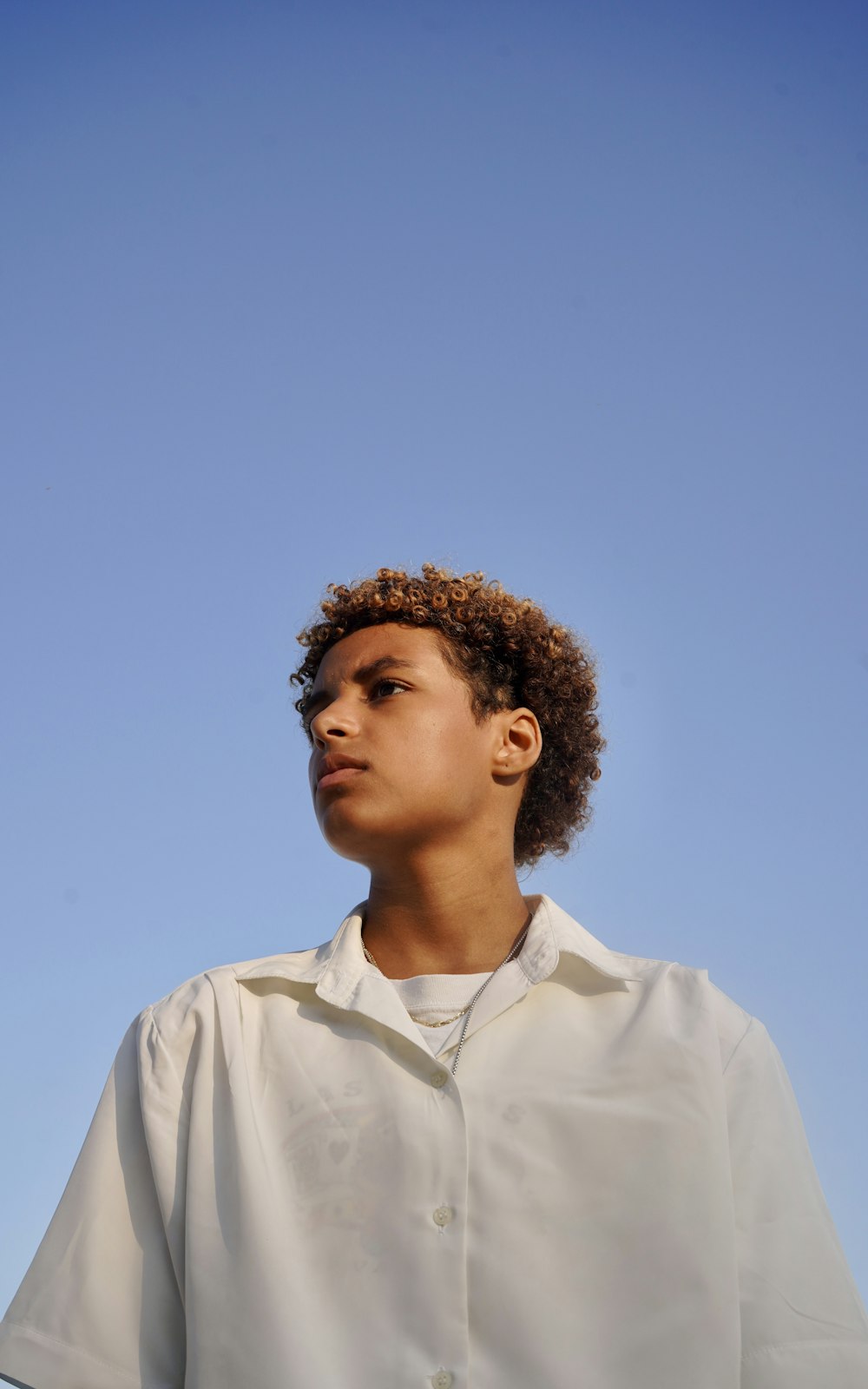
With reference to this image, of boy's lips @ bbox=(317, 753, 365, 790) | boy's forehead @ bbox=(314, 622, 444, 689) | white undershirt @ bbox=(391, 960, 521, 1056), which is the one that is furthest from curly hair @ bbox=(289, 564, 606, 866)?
white undershirt @ bbox=(391, 960, 521, 1056)

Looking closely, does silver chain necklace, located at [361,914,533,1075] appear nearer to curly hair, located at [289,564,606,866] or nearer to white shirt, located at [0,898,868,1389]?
white shirt, located at [0,898,868,1389]

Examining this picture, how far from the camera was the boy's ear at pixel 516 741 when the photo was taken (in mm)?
4352

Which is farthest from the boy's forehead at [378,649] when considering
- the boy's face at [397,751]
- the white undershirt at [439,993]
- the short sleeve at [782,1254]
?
the short sleeve at [782,1254]

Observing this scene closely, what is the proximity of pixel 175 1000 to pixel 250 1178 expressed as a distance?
66cm

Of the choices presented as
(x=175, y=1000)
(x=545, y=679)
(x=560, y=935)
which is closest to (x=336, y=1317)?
(x=175, y=1000)

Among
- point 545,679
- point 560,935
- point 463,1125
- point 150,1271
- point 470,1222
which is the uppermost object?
point 545,679

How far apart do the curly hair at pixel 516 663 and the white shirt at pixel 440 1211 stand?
4.38 ft

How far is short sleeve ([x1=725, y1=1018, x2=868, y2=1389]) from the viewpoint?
9.61 ft

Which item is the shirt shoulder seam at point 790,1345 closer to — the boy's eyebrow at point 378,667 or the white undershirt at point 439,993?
the white undershirt at point 439,993

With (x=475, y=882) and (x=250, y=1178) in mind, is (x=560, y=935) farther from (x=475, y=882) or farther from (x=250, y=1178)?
(x=250, y=1178)

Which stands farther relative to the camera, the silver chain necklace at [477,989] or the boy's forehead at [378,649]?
the boy's forehead at [378,649]

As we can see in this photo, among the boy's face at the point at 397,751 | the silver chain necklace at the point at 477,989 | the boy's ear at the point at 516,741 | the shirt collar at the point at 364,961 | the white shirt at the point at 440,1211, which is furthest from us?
the boy's ear at the point at 516,741

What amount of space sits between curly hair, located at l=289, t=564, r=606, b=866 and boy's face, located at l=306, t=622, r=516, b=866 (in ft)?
0.49

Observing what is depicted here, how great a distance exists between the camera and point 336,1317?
9.59 ft
